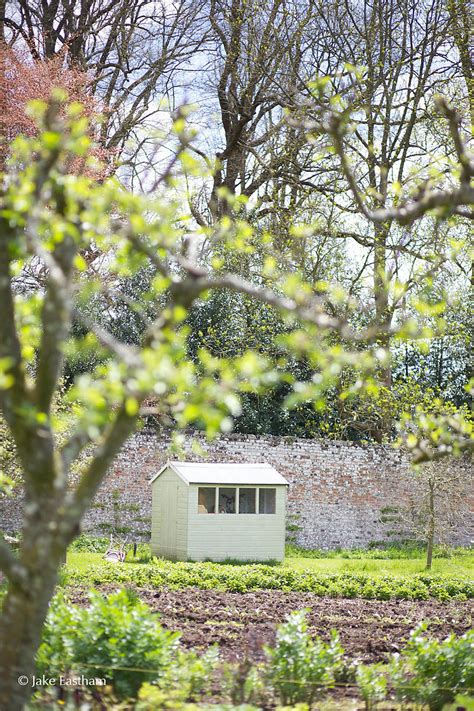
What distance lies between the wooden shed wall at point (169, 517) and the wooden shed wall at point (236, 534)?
0.15 metres

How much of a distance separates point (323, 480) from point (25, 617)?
1510 cm

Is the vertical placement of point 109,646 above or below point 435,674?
above

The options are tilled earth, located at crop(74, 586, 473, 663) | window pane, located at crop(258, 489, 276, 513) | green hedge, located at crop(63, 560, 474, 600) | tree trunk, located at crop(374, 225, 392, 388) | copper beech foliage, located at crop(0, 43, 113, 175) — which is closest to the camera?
tilled earth, located at crop(74, 586, 473, 663)

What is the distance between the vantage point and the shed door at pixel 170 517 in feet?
50.1

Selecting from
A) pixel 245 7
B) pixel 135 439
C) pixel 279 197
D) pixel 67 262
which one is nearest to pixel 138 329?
pixel 135 439

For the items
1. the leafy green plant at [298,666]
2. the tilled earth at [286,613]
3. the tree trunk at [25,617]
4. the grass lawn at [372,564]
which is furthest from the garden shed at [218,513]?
the tree trunk at [25,617]

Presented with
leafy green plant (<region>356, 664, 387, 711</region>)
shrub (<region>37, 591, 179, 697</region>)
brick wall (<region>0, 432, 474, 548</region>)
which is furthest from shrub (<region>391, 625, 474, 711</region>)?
brick wall (<region>0, 432, 474, 548</region>)

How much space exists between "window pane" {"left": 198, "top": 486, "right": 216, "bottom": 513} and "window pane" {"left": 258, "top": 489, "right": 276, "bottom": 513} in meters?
0.99

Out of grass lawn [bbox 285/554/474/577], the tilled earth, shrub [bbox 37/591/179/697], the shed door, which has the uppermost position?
the shed door

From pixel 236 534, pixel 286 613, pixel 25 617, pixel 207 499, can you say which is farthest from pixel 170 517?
pixel 25 617

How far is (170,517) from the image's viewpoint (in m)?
15.4

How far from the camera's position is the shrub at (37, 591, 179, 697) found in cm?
401

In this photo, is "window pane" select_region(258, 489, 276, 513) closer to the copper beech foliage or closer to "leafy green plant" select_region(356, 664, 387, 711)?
the copper beech foliage

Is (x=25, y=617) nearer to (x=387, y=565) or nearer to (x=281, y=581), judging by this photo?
(x=281, y=581)
